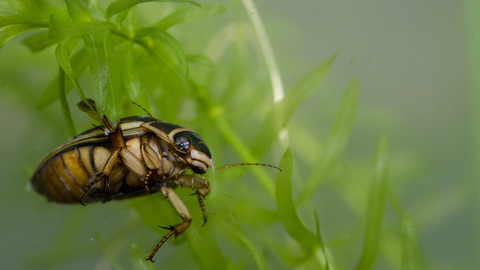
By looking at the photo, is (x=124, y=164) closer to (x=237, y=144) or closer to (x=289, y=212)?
(x=237, y=144)

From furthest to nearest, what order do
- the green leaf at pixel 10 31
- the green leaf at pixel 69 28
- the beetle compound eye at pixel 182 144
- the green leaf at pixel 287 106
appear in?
the green leaf at pixel 287 106 → the beetle compound eye at pixel 182 144 → the green leaf at pixel 10 31 → the green leaf at pixel 69 28

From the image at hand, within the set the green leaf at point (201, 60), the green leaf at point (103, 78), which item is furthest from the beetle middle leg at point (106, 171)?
the green leaf at point (201, 60)

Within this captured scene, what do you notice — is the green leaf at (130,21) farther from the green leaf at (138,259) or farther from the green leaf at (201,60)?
the green leaf at (138,259)

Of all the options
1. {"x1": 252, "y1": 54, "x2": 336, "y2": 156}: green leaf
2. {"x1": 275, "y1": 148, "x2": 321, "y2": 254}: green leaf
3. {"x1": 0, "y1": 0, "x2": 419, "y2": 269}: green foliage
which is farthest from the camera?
{"x1": 252, "y1": 54, "x2": 336, "y2": 156}: green leaf

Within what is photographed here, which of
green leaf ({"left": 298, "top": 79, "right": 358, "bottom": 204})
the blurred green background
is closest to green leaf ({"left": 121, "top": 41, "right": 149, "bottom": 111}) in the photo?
the blurred green background

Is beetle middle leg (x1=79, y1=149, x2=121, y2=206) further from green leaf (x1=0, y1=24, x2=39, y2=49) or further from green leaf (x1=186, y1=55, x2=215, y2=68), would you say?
green leaf (x1=186, y1=55, x2=215, y2=68)

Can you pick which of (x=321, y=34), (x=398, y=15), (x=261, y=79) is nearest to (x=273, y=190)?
(x=261, y=79)
